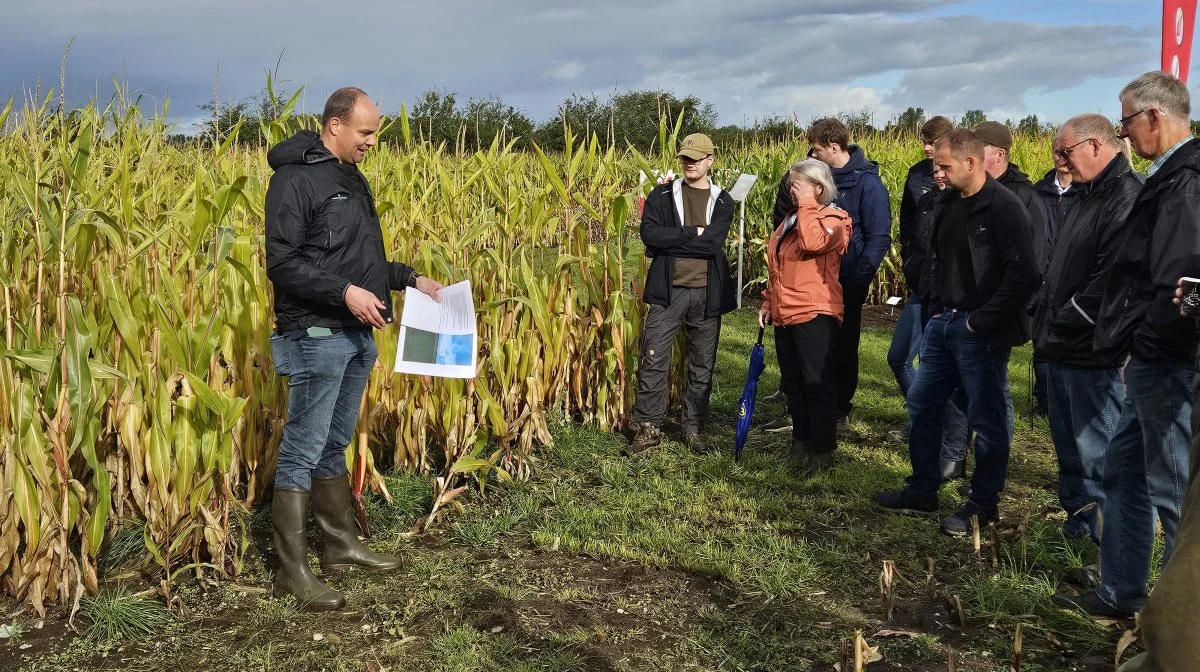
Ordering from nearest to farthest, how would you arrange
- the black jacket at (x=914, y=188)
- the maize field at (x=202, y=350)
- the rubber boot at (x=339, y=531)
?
the maize field at (x=202, y=350) → the rubber boot at (x=339, y=531) → the black jacket at (x=914, y=188)

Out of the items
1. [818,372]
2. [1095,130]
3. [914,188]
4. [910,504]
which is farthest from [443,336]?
[914,188]

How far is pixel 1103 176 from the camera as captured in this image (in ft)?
12.8

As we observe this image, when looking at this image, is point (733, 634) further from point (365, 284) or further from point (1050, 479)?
point (1050, 479)

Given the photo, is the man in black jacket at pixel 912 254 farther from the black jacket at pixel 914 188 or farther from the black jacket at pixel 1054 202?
the black jacket at pixel 1054 202

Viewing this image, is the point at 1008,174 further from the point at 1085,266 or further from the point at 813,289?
the point at 1085,266

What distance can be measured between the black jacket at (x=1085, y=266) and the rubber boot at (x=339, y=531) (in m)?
2.99

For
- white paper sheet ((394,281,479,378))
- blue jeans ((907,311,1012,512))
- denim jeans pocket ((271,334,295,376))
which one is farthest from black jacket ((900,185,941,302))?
denim jeans pocket ((271,334,295,376))

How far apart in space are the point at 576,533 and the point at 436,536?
692mm

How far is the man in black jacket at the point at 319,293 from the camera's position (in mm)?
3605

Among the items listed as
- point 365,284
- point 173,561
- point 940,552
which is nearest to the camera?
point 365,284

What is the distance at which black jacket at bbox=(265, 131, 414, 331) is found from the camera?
3594mm

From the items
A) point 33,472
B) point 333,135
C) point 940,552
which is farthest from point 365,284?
point 940,552

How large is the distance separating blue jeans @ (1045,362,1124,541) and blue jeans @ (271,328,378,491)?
2958 millimetres

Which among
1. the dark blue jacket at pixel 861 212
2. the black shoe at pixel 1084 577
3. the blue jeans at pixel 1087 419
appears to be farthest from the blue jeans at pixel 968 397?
the dark blue jacket at pixel 861 212
